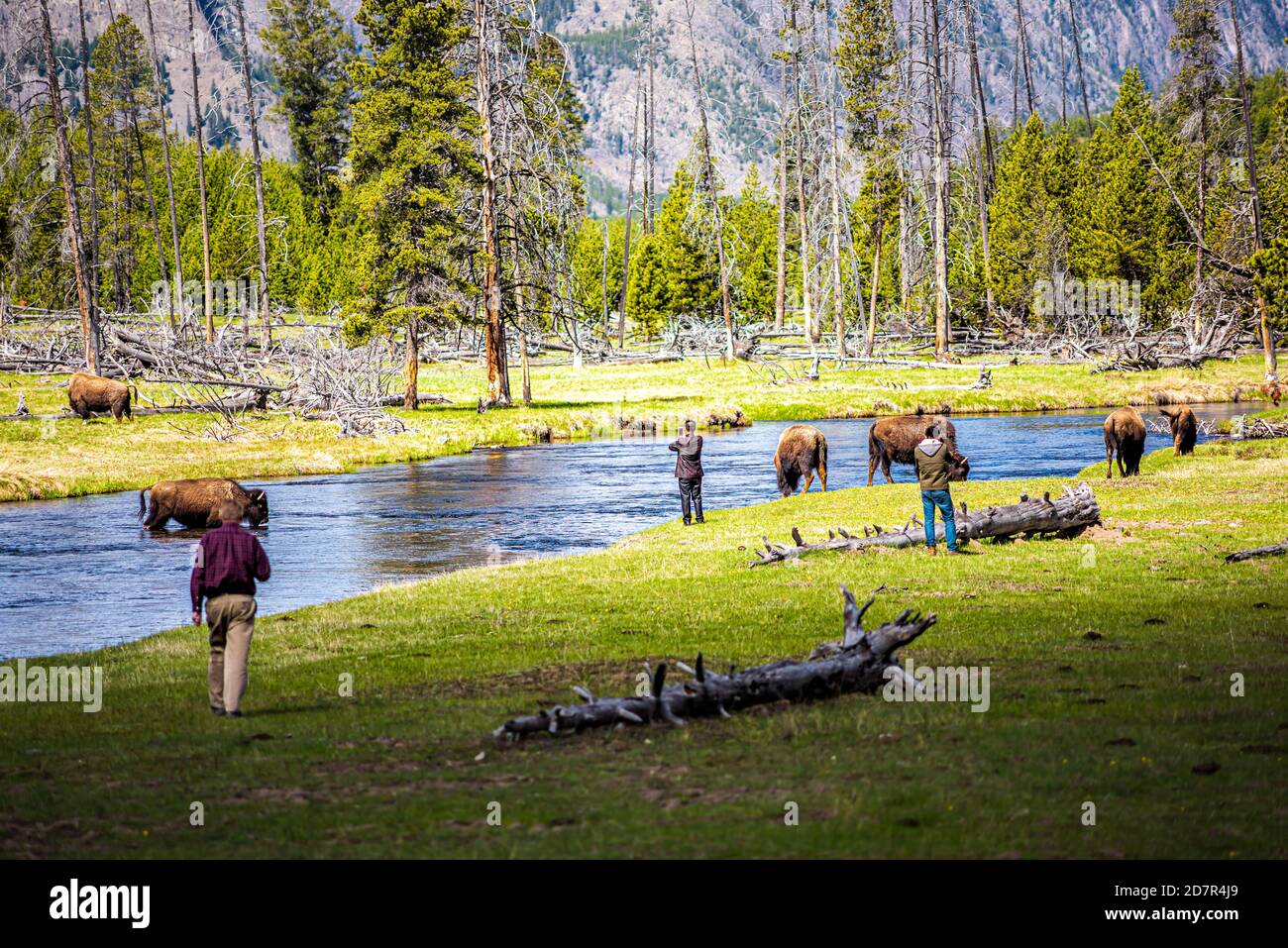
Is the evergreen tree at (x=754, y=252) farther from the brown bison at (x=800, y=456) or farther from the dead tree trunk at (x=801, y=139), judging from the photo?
the brown bison at (x=800, y=456)

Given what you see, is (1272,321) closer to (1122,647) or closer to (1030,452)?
(1030,452)

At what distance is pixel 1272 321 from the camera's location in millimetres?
43875

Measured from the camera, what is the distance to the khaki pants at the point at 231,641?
36.5 ft

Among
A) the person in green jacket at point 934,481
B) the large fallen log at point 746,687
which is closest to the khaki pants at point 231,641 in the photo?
the large fallen log at point 746,687

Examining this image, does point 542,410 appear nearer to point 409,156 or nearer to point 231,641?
point 409,156

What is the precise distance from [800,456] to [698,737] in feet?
69.5

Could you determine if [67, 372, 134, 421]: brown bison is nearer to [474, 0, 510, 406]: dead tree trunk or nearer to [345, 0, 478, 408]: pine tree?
[345, 0, 478, 408]: pine tree

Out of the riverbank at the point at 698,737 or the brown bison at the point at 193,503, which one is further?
the brown bison at the point at 193,503

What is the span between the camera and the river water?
20.0 metres

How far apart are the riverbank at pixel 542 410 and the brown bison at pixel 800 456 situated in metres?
16.5

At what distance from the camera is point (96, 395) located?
44875mm

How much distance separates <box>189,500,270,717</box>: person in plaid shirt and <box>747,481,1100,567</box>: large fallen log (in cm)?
1114

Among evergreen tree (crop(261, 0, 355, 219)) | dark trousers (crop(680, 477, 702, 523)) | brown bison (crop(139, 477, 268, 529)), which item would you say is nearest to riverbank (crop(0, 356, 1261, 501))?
brown bison (crop(139, 477, 268, 529))

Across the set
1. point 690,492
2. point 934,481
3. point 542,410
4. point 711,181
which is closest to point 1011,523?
point 934,481
